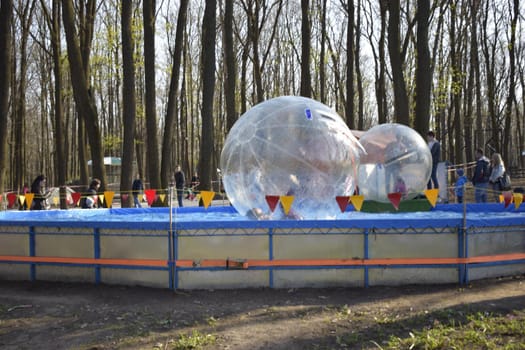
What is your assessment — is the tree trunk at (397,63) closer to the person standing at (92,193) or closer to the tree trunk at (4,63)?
the person standing at (92,193)

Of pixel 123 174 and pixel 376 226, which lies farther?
pixel 123 174

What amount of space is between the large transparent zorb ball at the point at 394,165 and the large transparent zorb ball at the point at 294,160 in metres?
2.97

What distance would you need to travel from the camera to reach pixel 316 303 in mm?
7062

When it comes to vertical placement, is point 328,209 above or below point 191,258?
above

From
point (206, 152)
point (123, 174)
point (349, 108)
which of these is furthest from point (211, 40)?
point (349, 108)

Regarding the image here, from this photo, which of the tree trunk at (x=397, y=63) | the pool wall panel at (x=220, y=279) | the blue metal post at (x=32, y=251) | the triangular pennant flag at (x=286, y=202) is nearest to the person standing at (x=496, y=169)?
the tree trunk at (x=397, y=63)

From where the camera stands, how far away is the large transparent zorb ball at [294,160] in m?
8.48

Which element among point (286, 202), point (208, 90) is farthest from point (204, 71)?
point (286, 202)

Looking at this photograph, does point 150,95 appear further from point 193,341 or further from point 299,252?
point 193,341

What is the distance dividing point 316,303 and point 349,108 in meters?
17.6

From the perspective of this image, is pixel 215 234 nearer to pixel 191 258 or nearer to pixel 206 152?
pixel 191 258

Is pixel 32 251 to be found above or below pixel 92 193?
below

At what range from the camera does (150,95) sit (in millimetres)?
18266

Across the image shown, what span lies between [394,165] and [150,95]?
33.4 feet
